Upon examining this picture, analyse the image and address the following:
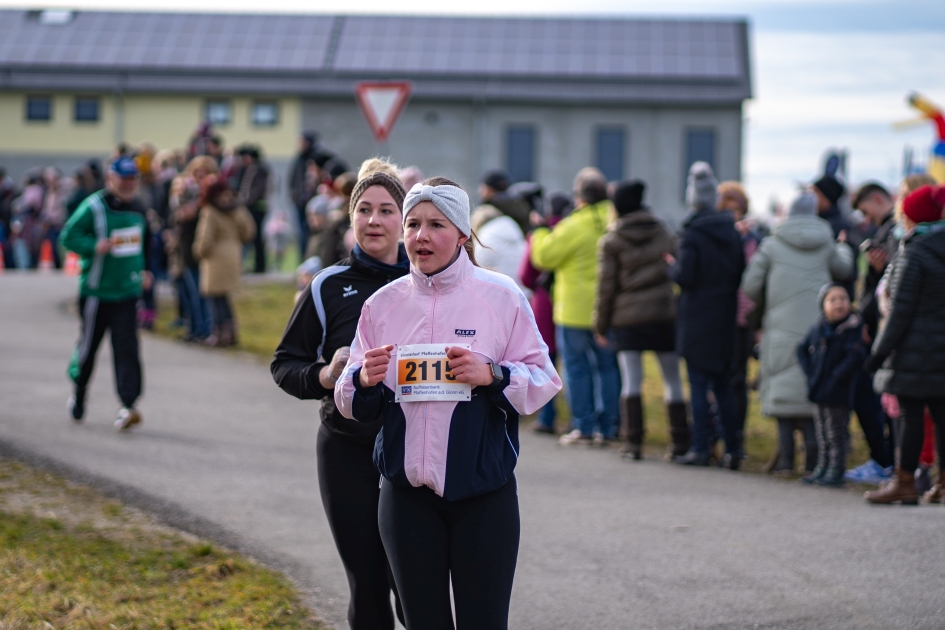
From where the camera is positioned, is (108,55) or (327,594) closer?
(327,594)

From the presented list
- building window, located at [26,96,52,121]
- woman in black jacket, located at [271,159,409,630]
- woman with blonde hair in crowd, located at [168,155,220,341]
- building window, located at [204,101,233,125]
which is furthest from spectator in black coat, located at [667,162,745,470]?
building window, located at [26,96,52,121]

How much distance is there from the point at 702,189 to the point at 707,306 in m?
0.92

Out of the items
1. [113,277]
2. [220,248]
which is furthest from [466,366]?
[220,248]

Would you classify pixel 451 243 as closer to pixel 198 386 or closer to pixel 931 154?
pixel 198 386

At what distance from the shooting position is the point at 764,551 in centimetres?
734

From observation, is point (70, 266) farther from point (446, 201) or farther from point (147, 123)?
point (446, 201)

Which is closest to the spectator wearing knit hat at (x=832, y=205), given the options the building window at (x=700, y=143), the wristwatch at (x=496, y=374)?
the wristwatch at (x=496, y=374)

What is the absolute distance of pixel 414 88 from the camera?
4869 cm

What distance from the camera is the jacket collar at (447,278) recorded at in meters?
4.23

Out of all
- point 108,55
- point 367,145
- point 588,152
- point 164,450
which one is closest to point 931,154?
point 164,450

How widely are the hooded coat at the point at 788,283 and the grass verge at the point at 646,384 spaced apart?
83cm

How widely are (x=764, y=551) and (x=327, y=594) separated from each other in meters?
2.58

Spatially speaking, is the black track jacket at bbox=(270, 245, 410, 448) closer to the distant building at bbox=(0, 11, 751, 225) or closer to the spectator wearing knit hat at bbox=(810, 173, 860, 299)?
the spectator wearing knit hat at bbox=(810, 173, 860, 299)

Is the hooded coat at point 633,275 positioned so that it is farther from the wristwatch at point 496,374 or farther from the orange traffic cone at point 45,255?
the orange traffic cone at point 45,255
